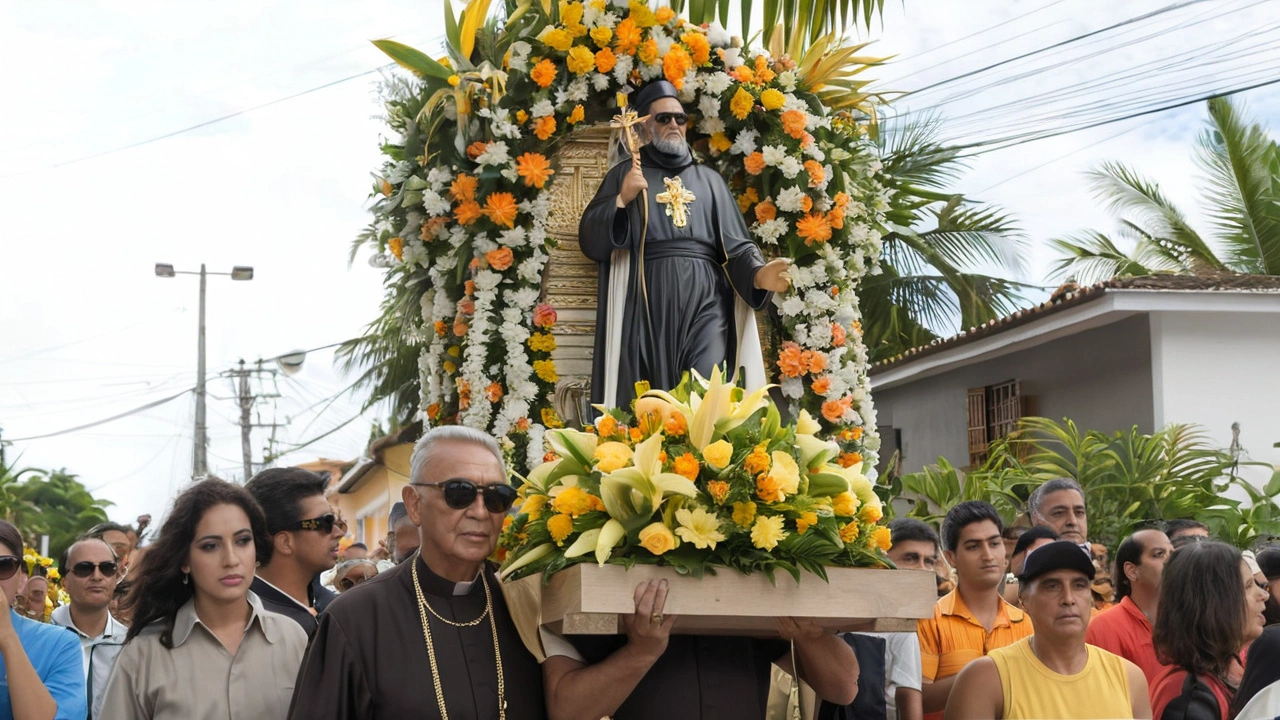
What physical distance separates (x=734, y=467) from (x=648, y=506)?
0.24 m

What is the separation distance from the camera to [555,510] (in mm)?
3676

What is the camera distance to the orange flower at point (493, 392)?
8.75m

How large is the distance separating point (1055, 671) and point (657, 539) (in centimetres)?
187

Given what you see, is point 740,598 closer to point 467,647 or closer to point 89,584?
point 467,647

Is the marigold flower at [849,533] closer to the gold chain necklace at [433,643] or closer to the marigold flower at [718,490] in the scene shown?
the marigold flower at [718,490]

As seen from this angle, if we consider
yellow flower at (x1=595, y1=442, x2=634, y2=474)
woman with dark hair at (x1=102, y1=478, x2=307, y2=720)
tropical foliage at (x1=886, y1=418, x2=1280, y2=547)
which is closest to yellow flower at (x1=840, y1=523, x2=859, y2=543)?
yellow flower at (x1=595, y1=442, x2=634, y2=474)

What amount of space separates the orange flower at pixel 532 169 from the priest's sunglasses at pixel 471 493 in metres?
5.26

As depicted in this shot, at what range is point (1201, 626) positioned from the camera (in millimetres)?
5074

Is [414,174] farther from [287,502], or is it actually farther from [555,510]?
[555,510]

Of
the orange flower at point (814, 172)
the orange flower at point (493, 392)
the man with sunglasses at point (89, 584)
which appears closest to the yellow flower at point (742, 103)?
the orange flower at point (814, 172)

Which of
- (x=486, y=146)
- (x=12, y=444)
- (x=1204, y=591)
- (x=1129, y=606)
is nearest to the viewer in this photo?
(x=1204, y=591)

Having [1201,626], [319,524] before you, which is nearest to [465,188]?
[319,524]

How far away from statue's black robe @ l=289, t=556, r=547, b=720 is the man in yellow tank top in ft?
5.25

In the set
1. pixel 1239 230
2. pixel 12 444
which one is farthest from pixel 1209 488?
pixel 12 444
